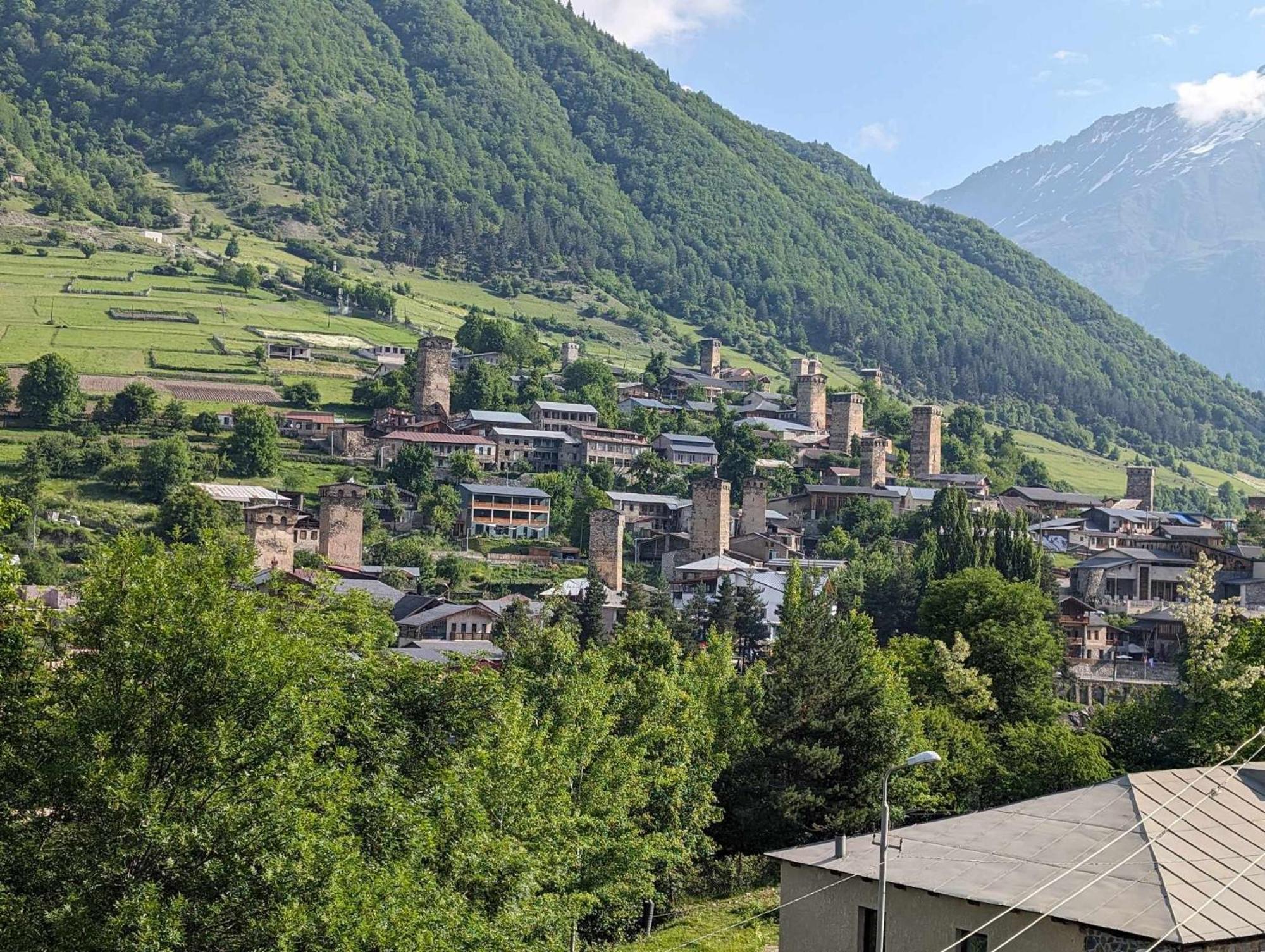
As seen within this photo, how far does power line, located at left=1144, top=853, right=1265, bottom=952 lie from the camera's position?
1969 cm

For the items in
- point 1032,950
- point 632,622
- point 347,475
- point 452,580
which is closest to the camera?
point 1032,950

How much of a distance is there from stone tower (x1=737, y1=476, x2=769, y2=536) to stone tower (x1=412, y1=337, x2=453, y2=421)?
2364cm

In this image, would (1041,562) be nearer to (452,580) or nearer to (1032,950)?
(452,580)

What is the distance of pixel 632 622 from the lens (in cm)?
4588

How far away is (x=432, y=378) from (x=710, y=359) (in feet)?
179

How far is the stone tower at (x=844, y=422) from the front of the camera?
122438 mm

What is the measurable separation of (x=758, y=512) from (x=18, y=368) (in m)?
48.9

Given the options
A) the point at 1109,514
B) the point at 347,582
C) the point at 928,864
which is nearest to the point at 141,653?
the point at 928,864

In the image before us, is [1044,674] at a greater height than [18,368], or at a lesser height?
lesser

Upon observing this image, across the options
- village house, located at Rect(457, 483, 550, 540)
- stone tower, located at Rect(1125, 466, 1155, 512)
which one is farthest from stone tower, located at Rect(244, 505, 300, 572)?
stone tower, located at Rect(1125, 466, 1155, 512)

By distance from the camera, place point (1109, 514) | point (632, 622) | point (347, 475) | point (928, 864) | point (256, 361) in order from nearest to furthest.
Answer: point (928, 864)
point (632, 622)
point (347, 475)
point (1109, 514)
point (256, 361)

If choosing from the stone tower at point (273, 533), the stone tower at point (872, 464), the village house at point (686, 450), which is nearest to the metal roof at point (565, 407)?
the village house at point (686, 450)

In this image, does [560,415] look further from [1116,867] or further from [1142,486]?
[1116,867]

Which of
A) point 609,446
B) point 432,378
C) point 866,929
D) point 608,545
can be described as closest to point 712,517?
point 608,545
